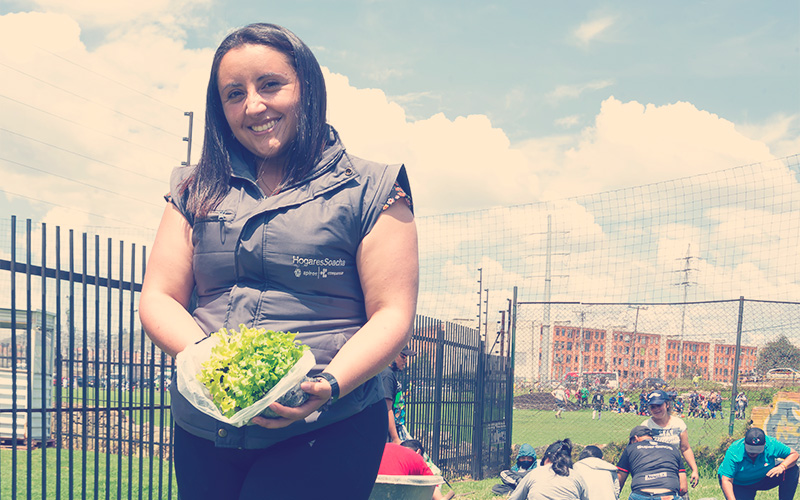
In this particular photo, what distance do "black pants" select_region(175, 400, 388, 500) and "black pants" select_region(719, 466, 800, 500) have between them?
8931 mm

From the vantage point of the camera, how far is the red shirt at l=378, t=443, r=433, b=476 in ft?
12.2

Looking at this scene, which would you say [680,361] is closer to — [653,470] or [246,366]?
[653,470]

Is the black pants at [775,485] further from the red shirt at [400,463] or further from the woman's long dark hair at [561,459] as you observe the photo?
the red shirt at [400,463]

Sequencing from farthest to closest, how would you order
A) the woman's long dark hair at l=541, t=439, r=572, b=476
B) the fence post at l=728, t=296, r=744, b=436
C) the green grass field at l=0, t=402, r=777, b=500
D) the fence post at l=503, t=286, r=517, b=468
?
the fence post at l=728, t=296, r=744, b=436 → the fence post at l=503, t=286, r=517, b=468 → the green grass field at l=0, t=402, r=777, b=500 → the woman's long dark hair at l=541, t=439, r=572, b=476

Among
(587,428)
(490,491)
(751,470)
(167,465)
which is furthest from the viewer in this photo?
(587,428)

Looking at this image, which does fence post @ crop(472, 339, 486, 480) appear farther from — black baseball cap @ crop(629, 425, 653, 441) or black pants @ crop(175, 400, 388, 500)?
black pants @ crop(175, 400, 388, 500)

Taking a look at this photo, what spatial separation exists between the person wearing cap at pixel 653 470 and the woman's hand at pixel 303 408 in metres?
7.40

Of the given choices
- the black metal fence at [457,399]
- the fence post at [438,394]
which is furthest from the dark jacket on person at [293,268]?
the fence post at [438,394]

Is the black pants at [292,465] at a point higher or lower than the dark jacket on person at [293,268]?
lower

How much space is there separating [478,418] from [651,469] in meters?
4.94

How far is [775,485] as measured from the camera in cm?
941

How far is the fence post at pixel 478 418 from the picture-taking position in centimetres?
1281

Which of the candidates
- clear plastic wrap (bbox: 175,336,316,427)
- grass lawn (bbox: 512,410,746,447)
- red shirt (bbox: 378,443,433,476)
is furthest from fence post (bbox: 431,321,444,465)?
clear plastic wrap (bbox: 175,336,316,427)

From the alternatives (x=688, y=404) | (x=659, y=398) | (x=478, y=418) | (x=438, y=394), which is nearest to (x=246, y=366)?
(x=659, y=398)
